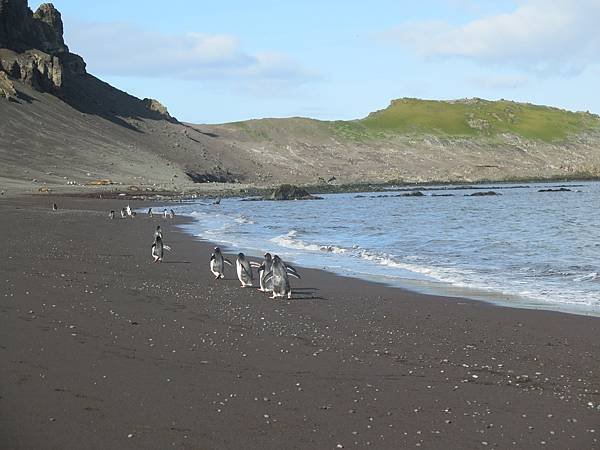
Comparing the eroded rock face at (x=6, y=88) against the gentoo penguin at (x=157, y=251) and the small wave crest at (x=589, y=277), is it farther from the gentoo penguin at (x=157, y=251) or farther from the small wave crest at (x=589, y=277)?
the small wave crest at (x=589, y=277)

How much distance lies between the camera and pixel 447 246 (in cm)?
2227

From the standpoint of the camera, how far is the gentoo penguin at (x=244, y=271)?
14.2 meters

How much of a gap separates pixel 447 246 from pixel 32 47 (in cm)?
6802

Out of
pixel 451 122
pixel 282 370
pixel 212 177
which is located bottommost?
pixel 282 370

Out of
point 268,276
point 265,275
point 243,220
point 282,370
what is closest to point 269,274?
point 268,276

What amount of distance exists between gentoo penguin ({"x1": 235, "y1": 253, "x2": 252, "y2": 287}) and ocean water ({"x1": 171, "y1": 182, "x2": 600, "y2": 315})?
8.36 feet

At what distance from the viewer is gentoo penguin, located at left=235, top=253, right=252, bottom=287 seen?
14.2 meters

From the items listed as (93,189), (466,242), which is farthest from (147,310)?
(93,189)

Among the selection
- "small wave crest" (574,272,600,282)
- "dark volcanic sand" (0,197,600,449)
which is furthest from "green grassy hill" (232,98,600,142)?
"dark volcanic sand" (0,197,600,449)

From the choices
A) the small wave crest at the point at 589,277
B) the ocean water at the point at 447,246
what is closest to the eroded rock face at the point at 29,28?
the ocean water at the point at 447,246

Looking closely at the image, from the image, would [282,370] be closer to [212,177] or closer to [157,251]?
[157,251]

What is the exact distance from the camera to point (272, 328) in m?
9.73

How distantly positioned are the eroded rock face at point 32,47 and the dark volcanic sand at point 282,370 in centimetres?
6628

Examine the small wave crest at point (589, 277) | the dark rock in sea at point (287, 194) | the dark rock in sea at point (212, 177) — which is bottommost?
the small wave crest at point (589, 277)
